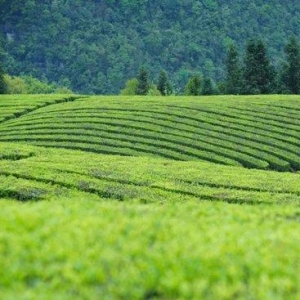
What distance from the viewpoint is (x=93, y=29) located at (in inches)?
7234

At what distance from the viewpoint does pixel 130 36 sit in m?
179

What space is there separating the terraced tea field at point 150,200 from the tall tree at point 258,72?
74.2 ft

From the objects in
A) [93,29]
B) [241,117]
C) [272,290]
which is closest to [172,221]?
A: [272,290]

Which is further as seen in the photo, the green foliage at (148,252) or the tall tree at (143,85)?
the tall tree at (143,85)

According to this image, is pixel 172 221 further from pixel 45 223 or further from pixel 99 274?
pixel 99 274

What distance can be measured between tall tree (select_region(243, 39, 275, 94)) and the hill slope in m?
23.0

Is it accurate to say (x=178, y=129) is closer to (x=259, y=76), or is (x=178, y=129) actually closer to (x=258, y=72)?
(x=259, y=76)

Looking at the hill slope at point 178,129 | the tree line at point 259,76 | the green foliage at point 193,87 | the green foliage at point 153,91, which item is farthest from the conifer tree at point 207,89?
the hill slope at point 178,129

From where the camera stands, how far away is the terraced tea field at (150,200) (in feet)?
25.7

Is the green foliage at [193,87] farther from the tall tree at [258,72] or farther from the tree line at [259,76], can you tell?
the tall tree at [258,72]

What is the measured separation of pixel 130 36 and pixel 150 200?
162 m

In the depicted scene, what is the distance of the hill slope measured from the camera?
3528 centimetres

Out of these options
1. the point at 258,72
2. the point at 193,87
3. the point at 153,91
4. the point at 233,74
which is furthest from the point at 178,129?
the point at 153,91

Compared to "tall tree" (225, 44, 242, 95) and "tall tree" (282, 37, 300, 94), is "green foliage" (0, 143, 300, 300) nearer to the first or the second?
"tall tree" (282, 37, 300, 94)
